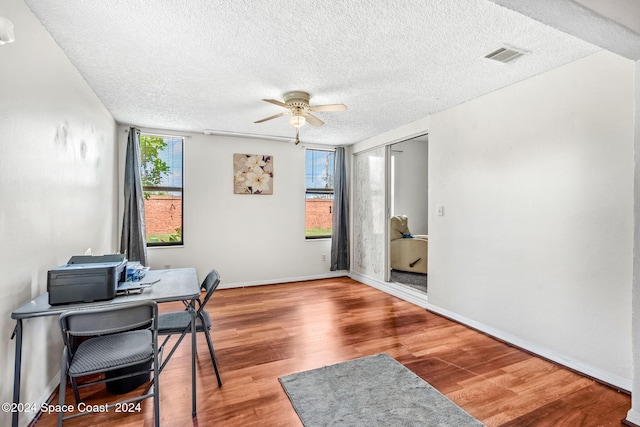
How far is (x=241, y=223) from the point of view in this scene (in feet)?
16.5

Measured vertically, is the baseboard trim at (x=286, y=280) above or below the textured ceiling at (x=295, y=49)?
below

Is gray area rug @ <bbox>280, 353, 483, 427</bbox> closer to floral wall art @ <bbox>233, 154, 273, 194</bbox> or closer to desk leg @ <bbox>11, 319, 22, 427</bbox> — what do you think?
desk leg @ <bbox>11, 319, 22, 427</bbox>

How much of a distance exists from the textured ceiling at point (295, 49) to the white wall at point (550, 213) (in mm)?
269

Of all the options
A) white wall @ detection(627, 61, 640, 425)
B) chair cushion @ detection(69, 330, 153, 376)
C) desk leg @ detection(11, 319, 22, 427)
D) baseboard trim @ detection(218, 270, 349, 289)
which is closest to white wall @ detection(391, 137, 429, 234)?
baseboard trim @ detection(218, 270, 349, 289)

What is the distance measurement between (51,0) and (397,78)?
8.13 feet

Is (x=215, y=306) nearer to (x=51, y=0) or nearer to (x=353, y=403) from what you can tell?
(x=353, y=403)

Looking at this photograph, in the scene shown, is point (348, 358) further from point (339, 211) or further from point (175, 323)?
point (339, 211)

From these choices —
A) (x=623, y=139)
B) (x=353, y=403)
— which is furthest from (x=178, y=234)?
(x=623, y=139)

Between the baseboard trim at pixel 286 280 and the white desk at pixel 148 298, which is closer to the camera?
the white desk at pixel 148 298

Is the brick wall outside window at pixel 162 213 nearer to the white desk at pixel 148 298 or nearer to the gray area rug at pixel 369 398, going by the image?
the white desk at pixel 148 298

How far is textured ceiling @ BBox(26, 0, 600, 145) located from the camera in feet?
5.96

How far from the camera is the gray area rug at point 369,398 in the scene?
6.00ft

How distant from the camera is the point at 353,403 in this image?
6.55ft

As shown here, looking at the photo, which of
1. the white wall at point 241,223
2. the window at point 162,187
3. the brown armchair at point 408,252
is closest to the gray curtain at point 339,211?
the white wall at point 241,223
